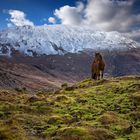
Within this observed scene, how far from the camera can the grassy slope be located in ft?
58.1

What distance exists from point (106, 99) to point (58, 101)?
4.34m

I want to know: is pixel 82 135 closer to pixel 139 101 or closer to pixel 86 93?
pixel 139 101

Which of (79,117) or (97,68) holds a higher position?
(97,68)

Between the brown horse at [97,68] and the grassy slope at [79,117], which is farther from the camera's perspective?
the brown horse at [97,68]

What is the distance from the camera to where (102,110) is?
25.3 m

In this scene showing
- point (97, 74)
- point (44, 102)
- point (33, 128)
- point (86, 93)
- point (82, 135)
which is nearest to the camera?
point (82, 135)

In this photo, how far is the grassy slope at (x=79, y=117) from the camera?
1770cm

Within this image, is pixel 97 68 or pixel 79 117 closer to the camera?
pixel 79 117

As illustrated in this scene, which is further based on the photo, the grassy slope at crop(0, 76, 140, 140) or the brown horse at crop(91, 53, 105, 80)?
the brown horse at crop(91, 53, 105, 80)

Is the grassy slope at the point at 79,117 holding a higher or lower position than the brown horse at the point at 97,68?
lower

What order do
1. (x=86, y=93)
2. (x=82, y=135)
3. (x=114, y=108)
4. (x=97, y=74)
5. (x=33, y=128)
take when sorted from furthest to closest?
(x=97, y=74), (x=86, y=93), (x=114, y=108), (x=33, y=128), (x=82, y=135)

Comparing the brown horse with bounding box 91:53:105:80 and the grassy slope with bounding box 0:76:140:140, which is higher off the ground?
the brown horse with bounding box 91:53:105:80

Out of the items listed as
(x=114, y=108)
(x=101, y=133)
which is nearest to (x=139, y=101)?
(x=114, y=108)

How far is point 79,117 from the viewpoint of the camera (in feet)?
76.1
